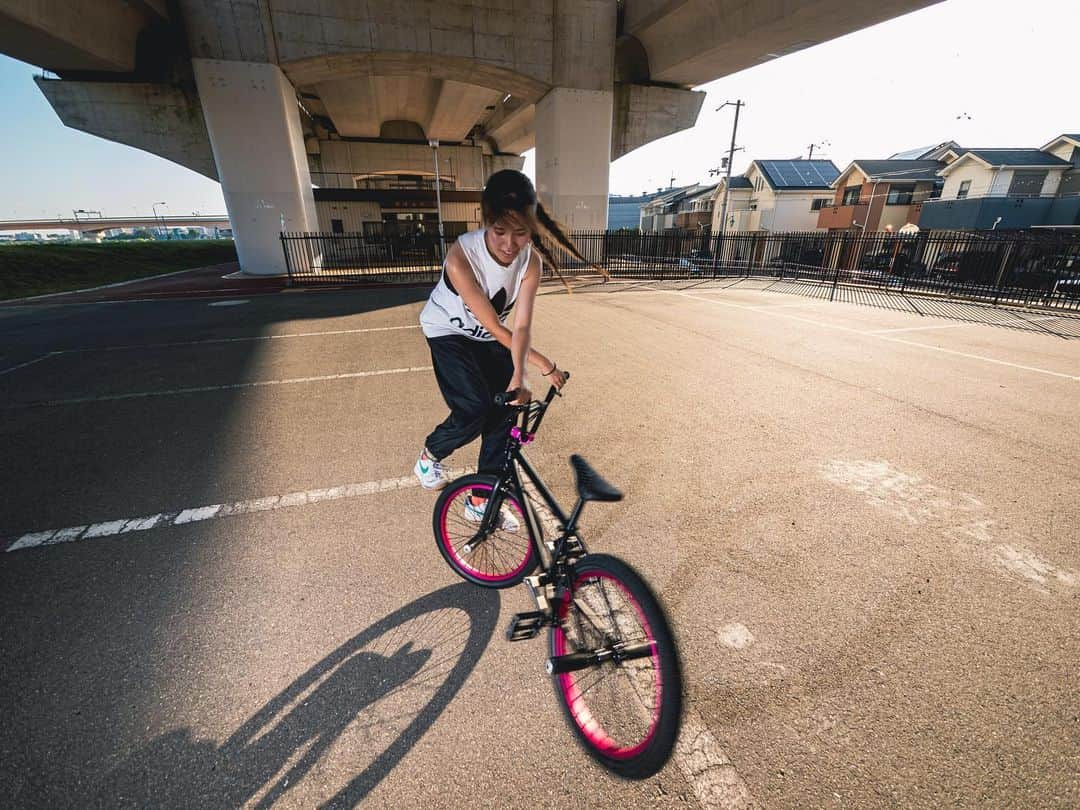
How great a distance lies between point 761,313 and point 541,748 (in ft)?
36.5

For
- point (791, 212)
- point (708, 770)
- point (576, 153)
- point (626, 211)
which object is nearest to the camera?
point (708, 770)

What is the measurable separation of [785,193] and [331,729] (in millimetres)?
51453

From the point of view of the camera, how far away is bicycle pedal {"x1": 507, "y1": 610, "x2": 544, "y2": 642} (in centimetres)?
191

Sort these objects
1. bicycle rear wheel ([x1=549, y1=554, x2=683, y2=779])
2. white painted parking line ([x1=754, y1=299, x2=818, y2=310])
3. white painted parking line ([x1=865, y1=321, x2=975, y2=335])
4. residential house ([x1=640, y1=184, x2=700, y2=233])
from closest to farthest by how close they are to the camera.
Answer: bicycle rear wheel ([x1=549, y1=554, x2=683, y2=779]), white painted parking line ([x1=865, y1=321, x2=975, y2=335]), white painted parking line ([x1=754, y1=299, x2=818, y2=310]), residential house ([x1=640, y1=184, x2=700, y2=233])

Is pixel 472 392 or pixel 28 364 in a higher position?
pixel 472 392

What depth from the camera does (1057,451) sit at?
384cm

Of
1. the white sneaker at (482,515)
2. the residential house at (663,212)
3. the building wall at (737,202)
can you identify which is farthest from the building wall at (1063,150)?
the white sneaker at (482,515)

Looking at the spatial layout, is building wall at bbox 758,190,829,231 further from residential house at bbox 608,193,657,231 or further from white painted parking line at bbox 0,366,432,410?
residential house at bbox 608,193,657,231

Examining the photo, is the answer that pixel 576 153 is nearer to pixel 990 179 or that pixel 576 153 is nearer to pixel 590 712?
pixel 590 712

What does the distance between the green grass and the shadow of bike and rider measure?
70.8ft

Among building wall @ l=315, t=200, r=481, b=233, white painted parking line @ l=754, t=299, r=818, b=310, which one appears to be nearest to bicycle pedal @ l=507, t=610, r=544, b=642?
white painted parking line @ l=754, t=299, r=818, b=310

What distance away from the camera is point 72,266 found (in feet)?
68.5

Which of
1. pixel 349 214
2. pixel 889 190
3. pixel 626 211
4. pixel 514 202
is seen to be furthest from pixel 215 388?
pixel 626 211

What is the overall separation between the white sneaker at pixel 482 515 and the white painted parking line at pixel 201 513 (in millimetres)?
1052
